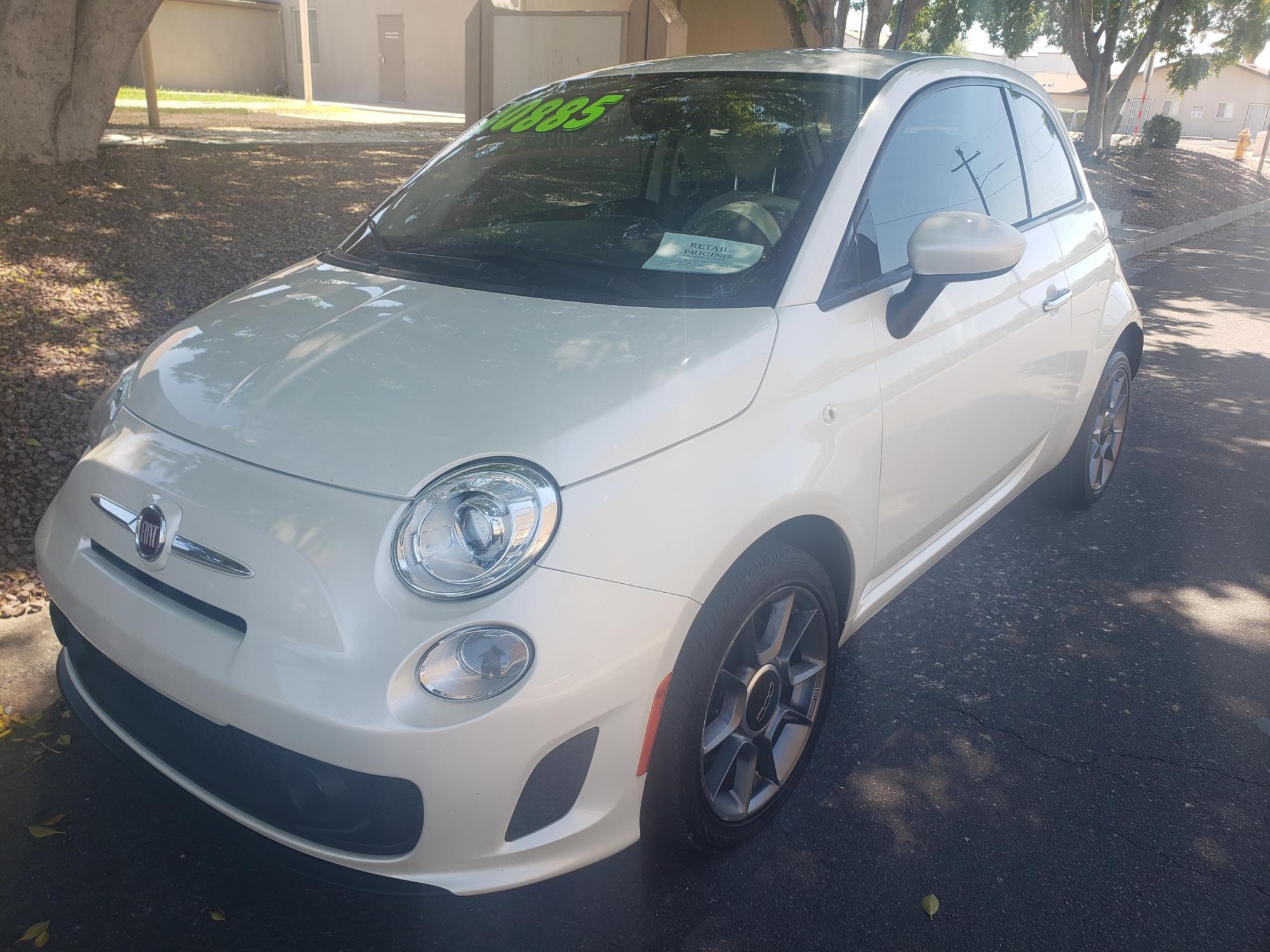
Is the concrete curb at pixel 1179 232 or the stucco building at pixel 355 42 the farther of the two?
the stucco building at pixel 355 42

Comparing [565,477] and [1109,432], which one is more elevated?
[565,477]

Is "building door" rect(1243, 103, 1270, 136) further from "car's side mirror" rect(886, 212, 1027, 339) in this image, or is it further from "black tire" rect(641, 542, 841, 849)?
"black tire" rect(641, 542, 841, 849)

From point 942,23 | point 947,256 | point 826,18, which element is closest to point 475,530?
point 947,256

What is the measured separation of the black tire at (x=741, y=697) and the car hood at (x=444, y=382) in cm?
38

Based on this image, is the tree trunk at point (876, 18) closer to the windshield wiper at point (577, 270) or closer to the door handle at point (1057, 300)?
the door handle at point (1057, 300)

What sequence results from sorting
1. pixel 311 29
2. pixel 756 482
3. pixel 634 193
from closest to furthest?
pixel 756 482
pixel 634 193
pixel 311 29

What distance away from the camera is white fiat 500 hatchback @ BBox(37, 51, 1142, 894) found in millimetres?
1798

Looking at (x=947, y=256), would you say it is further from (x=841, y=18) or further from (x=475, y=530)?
(x=841, y=18)

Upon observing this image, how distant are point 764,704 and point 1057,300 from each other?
1.98m

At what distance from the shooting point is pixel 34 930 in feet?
6.97

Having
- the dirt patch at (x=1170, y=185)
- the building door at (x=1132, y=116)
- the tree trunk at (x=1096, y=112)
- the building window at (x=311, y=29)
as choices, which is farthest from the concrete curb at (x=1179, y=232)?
the building door at (x=1132, y=116)

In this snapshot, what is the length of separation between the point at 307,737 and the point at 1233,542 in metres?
3.96

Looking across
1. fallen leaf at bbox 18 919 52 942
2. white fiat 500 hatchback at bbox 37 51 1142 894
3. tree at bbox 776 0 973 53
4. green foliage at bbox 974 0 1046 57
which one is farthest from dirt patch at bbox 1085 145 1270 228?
fallen leaf at bbox 18 919 52 942

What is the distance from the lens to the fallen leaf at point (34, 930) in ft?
6.90
